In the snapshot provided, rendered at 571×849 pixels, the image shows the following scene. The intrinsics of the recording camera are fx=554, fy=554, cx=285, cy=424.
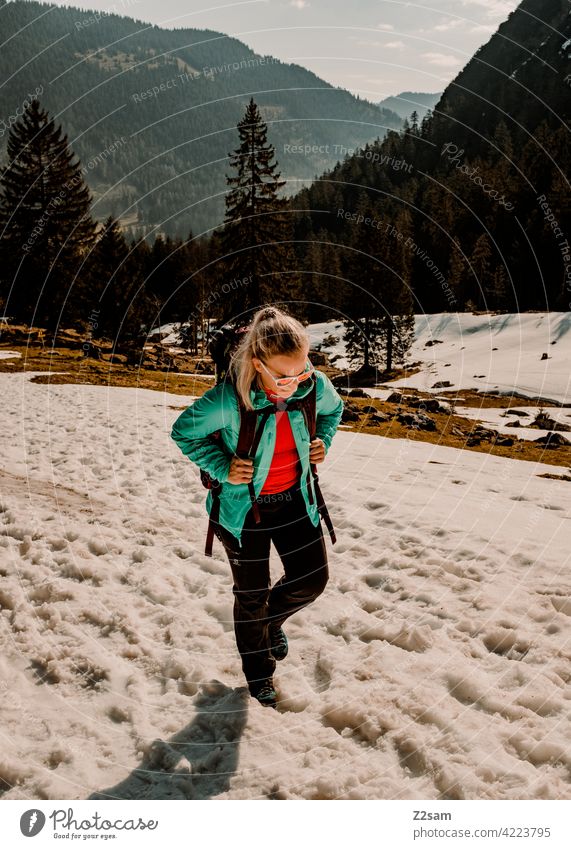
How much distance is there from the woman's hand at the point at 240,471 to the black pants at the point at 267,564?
30 centimetres

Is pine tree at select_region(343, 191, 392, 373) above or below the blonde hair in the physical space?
above

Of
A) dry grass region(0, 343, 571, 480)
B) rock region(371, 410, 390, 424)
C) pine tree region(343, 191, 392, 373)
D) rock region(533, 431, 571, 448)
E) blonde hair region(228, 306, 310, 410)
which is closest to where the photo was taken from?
blonde hair region(228, 306, 310, 410)

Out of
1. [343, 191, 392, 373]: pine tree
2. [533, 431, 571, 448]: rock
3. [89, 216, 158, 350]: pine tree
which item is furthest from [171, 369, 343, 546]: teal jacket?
[343, 191, 392, 373]: pine tree

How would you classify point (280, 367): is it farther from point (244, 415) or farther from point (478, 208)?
point (478, 208)

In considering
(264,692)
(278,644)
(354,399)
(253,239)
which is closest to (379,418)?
(354,399)

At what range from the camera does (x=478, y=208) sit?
287 feet

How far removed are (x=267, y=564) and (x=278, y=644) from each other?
0.99m

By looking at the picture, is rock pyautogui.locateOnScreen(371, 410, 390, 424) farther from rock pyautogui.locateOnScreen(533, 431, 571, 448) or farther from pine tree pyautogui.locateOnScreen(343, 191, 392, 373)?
pine tree pyautogui.locateOnScreen(343, 191, 392, 373)

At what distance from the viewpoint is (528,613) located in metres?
5.07

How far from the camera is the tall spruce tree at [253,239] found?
2255cm

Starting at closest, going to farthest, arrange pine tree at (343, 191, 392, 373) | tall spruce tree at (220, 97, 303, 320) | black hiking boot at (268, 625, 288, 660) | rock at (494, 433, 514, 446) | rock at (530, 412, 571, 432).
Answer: black hiking boot at (268, 625, 288, 660)
rock at (494, 433, 514, 446)
rock at (530, 412, 571, 432)
tall spruce tree at (220, 97, 303, 320)
pine tree at (343, 191, 392, 373)

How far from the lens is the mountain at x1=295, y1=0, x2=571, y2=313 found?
69812 millimetres

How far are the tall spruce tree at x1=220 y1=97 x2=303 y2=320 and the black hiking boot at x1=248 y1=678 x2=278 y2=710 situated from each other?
745 inches
